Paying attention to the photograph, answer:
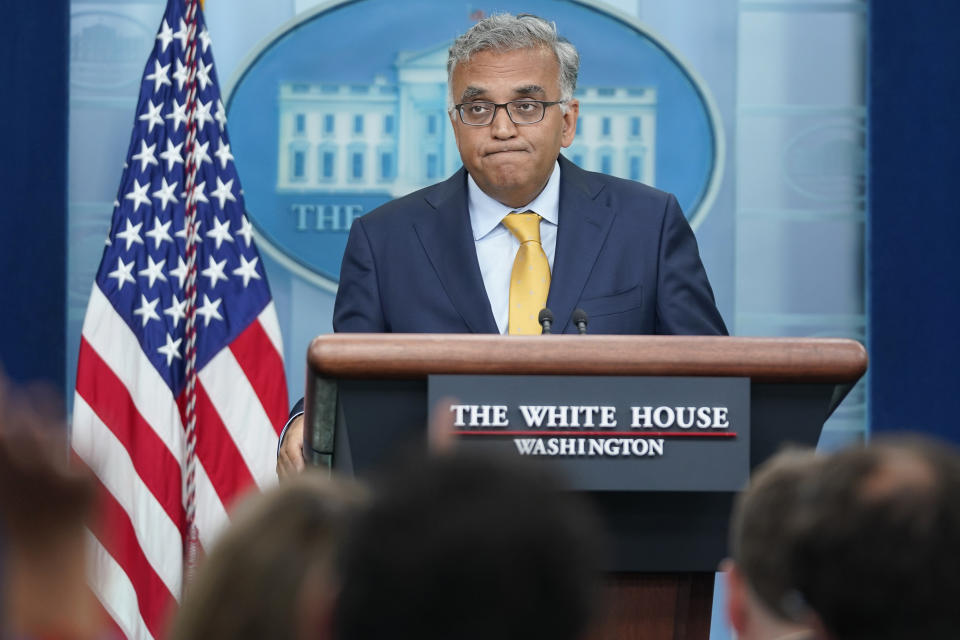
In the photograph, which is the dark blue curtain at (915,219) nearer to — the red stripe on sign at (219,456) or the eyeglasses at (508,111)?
the eyeglasses at (508,111)

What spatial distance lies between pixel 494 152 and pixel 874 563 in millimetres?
1839

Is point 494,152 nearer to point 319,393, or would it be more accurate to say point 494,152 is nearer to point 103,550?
point 319,393

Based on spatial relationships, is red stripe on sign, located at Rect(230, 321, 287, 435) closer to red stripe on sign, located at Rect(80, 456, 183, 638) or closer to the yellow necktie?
red stripe on sign, located at Rect(80, 456, 183, 638)

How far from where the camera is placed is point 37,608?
0.76m

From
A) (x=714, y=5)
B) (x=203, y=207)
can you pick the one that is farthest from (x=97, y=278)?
(x=714, y=5)

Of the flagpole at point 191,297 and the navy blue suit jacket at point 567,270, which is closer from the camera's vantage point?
the navy blue suit jacket at point 567,270

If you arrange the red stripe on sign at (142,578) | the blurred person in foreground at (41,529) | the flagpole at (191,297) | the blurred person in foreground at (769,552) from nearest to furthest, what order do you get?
1. the blurred person in foreground at (41,529)
2. the blurred person in foreground at (769,552)
3. the red stripe on sign at (142,578)
4. the flagpole at (191,297)

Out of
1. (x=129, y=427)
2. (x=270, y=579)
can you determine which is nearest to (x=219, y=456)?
(x=129, y=427)

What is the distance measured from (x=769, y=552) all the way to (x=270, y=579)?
0.48m

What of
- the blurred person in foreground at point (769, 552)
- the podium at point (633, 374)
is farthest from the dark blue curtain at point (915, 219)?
the blurred person in foreground at point (769, 552)

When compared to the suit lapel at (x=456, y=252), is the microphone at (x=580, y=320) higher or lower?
lower

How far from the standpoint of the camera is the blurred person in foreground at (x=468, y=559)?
789mm

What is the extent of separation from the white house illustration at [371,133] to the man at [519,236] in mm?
1439

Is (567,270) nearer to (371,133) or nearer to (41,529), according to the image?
(41,529)
